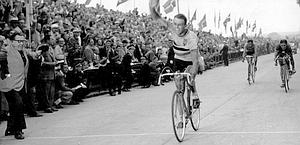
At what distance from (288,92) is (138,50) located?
9117 mm

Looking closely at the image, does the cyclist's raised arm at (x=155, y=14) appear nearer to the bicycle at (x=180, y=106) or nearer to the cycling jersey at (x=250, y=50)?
the bicycle at (x=180, y=106)

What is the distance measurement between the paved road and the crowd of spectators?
0.70 m

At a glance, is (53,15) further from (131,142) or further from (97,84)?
(131,142)

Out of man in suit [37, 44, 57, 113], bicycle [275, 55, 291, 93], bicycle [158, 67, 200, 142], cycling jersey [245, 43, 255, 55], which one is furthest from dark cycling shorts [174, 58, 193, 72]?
cycling jersey [245, 43, 255, 55]

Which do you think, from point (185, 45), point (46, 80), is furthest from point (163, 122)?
point (46, 80)

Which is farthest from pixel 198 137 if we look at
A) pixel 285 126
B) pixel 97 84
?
pixel 97 84

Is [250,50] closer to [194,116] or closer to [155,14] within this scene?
[194,116]

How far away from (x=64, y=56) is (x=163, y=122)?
17.4 ft

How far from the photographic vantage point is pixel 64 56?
1530 cm

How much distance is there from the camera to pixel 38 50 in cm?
1388

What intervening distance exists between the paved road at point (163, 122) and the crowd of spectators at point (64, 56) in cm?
70

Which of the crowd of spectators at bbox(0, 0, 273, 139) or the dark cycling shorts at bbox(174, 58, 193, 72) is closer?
the dark cycling shorts at bbox(174, 58, 193, 72)

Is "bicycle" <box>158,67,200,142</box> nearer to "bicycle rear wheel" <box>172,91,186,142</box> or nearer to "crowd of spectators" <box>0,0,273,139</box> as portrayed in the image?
"bicycle rear wheel" <box>172,91,186,142</box>

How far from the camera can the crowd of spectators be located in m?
13.2
